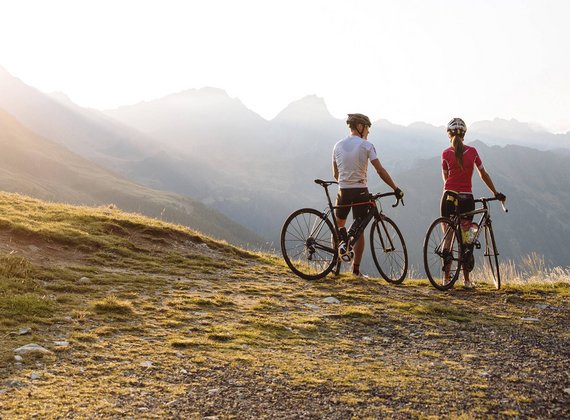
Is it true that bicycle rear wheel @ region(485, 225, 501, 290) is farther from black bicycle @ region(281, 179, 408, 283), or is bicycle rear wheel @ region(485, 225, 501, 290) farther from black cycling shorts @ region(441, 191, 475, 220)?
black bicycle @ region(281, 179, 408, 283)

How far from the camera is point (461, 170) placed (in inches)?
388

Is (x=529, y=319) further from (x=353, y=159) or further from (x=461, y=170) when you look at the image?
(x=353, y=159)

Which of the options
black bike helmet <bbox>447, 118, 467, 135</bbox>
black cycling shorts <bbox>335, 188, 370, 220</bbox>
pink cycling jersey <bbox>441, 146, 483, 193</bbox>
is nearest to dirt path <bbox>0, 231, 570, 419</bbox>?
black cycling shorts <bbox>335, 188, 370, 220</bbox>

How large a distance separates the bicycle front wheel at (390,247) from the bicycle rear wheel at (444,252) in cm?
57

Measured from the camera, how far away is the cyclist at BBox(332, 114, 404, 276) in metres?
9.87

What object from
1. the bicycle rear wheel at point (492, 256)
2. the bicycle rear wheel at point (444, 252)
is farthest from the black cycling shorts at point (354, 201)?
the bicycle rear wheel at point (492, 256)

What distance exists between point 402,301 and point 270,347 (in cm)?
362

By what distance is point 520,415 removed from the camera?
382 cm

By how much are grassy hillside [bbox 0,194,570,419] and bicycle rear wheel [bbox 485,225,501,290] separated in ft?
1.12

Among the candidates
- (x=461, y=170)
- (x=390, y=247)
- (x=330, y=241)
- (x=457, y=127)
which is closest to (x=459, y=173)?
(x=461, y=170)

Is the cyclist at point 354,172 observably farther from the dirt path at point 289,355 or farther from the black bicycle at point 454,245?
the dirt path at point 289,355

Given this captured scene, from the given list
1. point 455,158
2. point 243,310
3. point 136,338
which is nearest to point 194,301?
point 243,310

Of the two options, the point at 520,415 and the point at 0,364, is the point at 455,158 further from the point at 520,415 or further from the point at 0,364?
the point at 0,364

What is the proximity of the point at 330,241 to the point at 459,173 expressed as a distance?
3.11 metres
